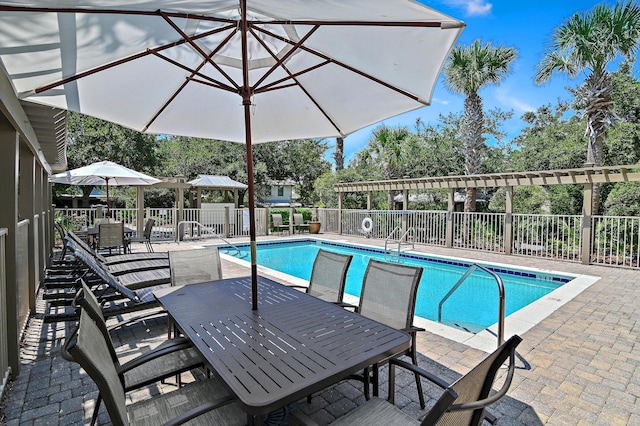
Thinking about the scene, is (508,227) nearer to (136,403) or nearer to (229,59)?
(229,59)

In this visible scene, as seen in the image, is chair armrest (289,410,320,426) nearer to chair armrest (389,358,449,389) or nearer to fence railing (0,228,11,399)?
chair armrest (389,358,449,389)

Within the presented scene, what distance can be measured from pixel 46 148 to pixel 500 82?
1479 cm

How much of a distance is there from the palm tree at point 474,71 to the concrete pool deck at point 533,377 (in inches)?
384

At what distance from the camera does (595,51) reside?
1018cm

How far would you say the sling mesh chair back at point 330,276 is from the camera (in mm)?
3250

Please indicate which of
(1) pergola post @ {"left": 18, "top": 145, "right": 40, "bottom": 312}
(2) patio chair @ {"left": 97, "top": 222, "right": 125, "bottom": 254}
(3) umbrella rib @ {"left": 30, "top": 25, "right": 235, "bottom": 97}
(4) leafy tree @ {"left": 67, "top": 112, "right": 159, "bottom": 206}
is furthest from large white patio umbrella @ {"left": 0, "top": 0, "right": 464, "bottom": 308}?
(4) leafy tree @ {"left": 67, "top": 112, "right": 159, "bottom": 206}

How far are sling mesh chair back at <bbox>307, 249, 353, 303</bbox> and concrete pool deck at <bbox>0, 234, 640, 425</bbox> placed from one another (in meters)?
0.81

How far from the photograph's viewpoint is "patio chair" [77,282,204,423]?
1.92 meters

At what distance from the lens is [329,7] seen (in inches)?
89.4

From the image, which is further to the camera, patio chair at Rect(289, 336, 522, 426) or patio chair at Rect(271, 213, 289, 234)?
patio chair at Rect(271, 213, 289, 234)

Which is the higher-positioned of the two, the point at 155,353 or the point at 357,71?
the point at 357,71

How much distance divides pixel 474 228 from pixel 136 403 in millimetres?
11395

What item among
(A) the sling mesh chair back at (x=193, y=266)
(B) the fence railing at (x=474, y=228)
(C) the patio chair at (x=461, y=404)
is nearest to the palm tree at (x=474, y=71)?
(B) the fence railing at (x=474, y=228)

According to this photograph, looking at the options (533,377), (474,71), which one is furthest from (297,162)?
(533,377)
